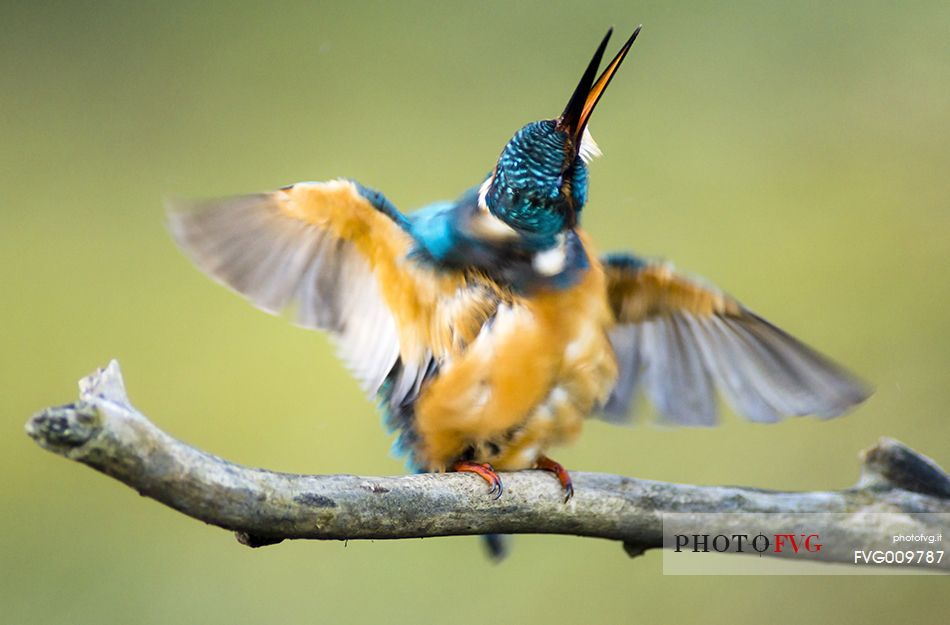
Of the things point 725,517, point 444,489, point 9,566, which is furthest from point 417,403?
point 9,566

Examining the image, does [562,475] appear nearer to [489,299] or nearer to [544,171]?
[489,299]

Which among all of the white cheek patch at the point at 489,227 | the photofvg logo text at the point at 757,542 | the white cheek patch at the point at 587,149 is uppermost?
the white cheek patch at the point at 587,149

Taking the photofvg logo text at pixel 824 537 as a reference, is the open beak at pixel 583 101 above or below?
above

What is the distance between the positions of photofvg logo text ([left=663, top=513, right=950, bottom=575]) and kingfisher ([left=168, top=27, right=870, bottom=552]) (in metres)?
0.19

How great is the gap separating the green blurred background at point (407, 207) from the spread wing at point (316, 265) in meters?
1.39

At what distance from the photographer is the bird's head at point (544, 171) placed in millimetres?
1671

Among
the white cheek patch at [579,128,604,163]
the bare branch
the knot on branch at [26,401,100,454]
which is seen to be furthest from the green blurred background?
the knot on branch at [26,401,100,454]

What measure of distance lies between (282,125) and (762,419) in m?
2.30

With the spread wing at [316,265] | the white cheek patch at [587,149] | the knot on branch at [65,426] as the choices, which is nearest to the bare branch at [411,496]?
the knot on branch at [65,426]

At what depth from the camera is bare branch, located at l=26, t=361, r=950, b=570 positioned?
3.52ft

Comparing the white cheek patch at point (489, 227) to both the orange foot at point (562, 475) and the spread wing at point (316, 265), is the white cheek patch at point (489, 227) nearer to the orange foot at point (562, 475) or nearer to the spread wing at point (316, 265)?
the spread wing at point (316, 265)

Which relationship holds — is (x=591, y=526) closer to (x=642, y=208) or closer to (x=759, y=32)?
(x=642, y=208)

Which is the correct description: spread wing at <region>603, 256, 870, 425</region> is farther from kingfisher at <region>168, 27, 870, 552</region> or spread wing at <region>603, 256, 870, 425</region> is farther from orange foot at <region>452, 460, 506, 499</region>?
orange foot at <region>452, 460, 506, 499</region>

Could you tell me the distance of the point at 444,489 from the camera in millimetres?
1450
